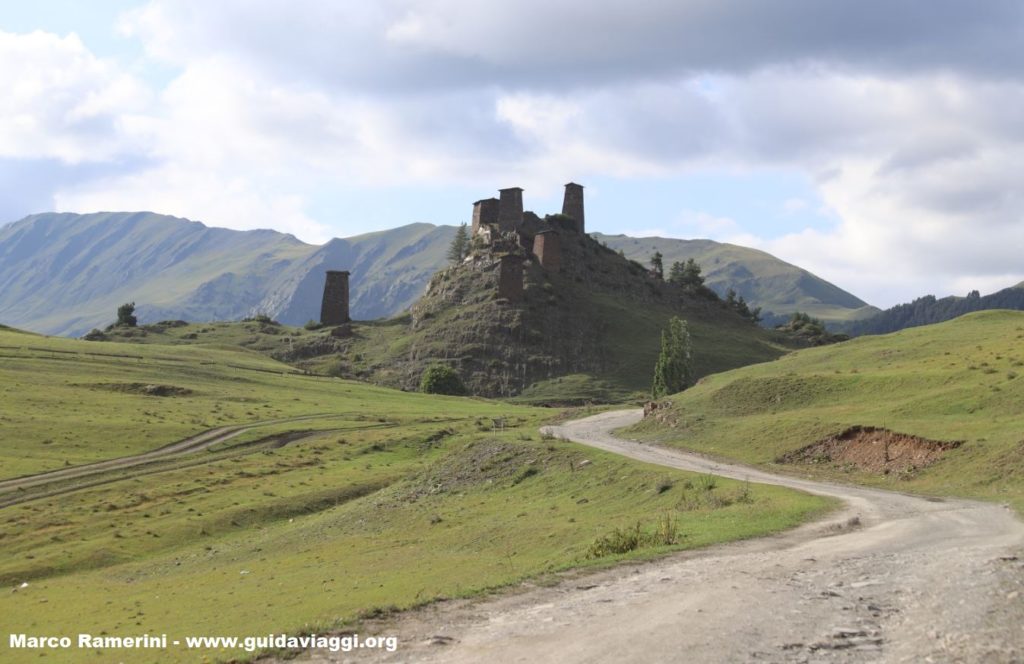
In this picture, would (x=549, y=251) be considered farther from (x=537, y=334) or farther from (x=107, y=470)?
(x=107, y=470)

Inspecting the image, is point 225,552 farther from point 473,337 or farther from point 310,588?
point 473,337

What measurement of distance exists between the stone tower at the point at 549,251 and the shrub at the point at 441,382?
48.2m

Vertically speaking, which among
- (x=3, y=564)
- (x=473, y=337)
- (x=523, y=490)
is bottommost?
(x=3, y=564)

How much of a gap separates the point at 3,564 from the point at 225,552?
1159 centimetres

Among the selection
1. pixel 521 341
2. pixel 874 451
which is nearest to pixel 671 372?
pixel 521 341

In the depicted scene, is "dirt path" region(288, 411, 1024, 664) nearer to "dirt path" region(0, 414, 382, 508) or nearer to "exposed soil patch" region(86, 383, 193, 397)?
"dirt path" region(0, 414, 382, 508)

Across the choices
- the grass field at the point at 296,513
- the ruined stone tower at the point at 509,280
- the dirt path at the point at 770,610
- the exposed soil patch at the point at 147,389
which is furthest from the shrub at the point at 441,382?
the dirt path at the point at 770,610

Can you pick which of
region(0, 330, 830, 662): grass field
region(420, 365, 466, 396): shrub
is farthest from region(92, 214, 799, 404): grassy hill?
A: region(0, 330, 830, 662): grass field

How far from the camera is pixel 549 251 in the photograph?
193125 millimetres

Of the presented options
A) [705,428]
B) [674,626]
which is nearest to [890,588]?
[674,626]

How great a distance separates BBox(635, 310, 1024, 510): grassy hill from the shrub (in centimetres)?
7054

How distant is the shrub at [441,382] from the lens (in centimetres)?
14850

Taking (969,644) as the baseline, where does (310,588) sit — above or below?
below

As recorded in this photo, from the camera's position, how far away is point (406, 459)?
251ft
